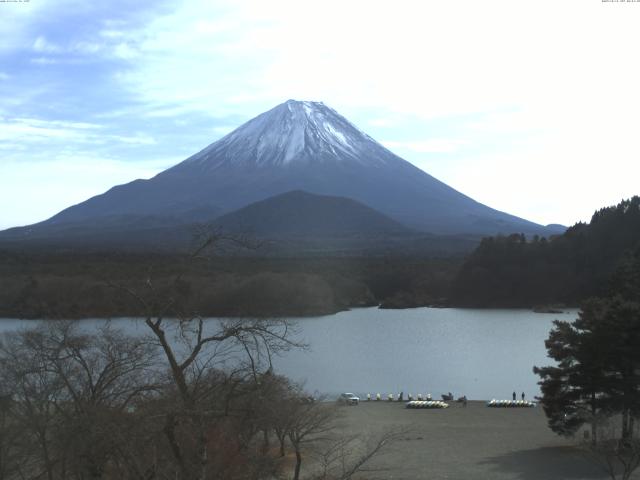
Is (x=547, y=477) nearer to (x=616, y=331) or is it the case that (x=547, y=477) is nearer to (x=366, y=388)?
(x=616, y=331)

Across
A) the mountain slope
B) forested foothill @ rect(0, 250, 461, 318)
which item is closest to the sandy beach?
forested foothill @ rect(0, 250, 461, 318)

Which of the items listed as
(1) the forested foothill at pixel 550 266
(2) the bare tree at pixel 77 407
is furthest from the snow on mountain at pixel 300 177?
(2) the bare tree at pixel 77 407

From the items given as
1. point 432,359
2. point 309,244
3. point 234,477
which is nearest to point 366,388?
point 432,359

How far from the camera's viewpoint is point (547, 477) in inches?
329

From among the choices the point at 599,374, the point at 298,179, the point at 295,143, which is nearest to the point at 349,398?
the point at 599,374

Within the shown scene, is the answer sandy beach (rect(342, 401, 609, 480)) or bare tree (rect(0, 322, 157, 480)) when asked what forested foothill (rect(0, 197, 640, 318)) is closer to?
sandy beach (rect(342, 401, 609, 480))

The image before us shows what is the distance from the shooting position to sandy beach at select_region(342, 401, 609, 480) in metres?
8.63

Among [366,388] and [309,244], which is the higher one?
[309,244]

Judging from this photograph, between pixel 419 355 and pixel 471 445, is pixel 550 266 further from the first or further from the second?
pixel 471 445

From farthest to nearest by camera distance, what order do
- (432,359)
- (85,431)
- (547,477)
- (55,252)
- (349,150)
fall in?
(349,150) → (55,252) → (432,359) → (547,477) → (85,431)

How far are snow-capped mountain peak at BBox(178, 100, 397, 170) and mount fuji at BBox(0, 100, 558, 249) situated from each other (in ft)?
Result: 0.37

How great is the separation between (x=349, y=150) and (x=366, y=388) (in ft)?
238

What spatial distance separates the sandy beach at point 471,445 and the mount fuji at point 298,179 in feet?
205

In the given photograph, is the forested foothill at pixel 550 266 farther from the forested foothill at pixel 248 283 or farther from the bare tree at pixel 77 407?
the bare tree at pixel 77 407
